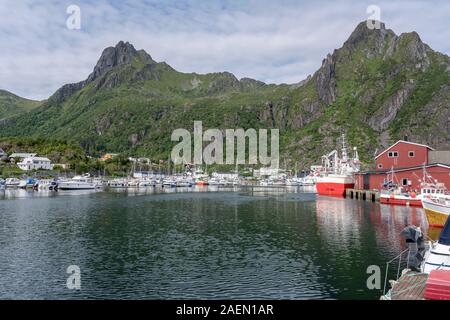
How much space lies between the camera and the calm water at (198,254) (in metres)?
30.4

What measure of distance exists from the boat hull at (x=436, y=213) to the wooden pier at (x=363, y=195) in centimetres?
3976

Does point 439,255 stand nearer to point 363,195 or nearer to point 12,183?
point 363,195

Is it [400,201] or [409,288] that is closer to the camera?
[409,288]

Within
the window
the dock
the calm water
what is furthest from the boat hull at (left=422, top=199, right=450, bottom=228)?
the window

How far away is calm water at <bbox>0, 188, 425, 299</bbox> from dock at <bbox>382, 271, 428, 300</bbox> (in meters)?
4.71

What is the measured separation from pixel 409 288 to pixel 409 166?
3288 inches

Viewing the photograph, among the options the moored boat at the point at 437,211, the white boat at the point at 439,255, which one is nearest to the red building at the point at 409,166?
the moored boat at the point at 437,211

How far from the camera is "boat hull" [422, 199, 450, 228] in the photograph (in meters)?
52.9

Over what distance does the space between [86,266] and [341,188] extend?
9638cm

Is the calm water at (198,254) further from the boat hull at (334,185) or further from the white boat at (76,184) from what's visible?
the white boat at (76,184)

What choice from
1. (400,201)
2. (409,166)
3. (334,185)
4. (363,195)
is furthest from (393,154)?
(334,185)

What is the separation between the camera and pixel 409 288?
23453mm
